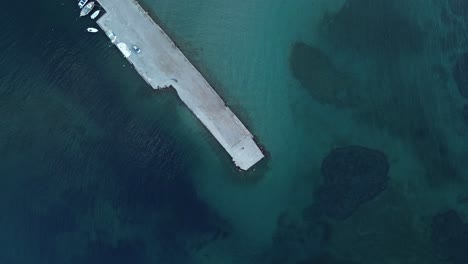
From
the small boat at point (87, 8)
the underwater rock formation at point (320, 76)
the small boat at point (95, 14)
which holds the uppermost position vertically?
the small boat at point (87, 8)

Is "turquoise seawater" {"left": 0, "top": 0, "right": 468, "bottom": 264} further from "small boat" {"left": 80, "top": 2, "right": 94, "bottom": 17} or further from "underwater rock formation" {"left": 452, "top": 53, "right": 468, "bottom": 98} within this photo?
"small boat" {"left": 80, "top": 2, "right": 94, "bottom": 17}

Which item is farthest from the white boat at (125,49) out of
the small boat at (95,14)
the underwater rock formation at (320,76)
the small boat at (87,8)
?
the underwater rock formation at (320,76)

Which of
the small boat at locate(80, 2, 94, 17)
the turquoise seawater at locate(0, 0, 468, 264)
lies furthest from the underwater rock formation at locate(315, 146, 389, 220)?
the small boat at locate(80, 2, 94, 17)

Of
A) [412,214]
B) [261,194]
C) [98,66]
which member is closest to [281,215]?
[261,194]

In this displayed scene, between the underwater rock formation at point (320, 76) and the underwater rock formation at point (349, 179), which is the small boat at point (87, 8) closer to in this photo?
the underwater rock formation at point (320, 76)

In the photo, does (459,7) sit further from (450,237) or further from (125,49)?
(125,49)

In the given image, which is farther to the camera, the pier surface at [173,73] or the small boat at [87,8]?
the small boat at [87,8]
